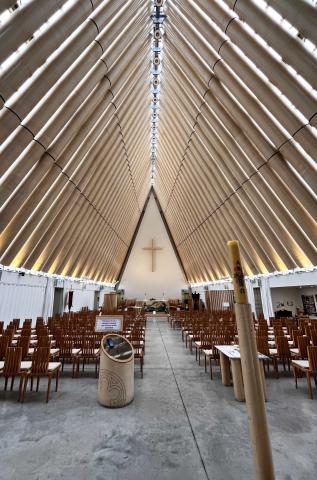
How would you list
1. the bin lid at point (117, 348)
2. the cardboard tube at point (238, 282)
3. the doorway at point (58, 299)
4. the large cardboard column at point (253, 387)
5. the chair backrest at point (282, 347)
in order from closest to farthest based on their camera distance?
the large cardboard column at point (253, 387) < the cardboard tube at point (238, 282) < the bin lid at point (117, 348) < the chair backrest at point (282, 347) < the doorway at point (58, 299)

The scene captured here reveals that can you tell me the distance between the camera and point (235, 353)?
436 centimetres

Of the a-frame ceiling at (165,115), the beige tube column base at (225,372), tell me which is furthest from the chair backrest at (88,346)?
the a-frame ceiling at (165,115)

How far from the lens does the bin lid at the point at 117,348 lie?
13.7ft

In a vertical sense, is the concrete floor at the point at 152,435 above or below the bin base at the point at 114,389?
below

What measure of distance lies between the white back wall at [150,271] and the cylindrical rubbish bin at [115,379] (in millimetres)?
23838

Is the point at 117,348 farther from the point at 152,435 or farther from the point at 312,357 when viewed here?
the point at 312,357

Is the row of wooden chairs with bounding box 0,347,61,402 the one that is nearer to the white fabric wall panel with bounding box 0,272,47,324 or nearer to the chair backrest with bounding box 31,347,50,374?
the chair backrest with bounding box 31,347,50,374

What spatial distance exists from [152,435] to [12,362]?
2.67 metres

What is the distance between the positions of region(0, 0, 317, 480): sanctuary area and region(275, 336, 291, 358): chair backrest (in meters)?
0.04

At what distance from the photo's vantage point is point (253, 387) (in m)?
1.93

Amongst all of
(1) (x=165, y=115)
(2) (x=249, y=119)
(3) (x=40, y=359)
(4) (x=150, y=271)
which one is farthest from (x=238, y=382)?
(4) (x=150, y=271)

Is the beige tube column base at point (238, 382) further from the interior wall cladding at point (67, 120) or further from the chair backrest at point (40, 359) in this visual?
the interior wall cladding at point (67, 120)

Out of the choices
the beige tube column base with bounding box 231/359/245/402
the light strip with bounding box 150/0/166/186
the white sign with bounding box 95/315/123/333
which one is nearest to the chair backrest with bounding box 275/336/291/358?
the beige tube column base with bounding box 231/359/245/402

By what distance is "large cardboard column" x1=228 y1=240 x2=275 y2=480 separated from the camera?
72.2 inches
